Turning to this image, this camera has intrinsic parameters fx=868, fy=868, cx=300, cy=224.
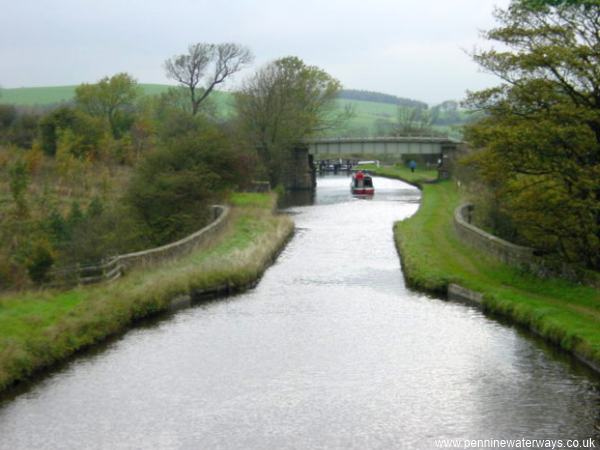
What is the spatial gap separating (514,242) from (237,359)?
20232 mm

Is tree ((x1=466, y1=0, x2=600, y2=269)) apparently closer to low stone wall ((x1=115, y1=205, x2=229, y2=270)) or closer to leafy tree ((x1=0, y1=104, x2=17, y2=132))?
low stone wall ((x1=115, y1=205, x2=229, y2=270))

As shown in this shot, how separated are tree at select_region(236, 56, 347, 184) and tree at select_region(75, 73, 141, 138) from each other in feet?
67.6

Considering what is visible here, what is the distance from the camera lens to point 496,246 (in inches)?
1565

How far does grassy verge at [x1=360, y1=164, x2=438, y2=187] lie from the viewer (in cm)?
10725

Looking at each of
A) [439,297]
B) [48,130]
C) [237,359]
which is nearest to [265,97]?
[48,130]

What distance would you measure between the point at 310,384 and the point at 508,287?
13907 millimetres

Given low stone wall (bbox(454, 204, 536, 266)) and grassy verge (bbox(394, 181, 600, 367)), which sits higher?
low stone wall (bbox(454, 204, 536, 266))

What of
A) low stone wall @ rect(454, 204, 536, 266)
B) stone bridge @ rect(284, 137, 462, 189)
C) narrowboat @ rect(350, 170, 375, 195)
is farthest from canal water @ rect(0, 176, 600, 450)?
stone bridge @ rect(284, 137, 462, 189)

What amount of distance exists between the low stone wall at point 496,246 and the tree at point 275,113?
4090 cm

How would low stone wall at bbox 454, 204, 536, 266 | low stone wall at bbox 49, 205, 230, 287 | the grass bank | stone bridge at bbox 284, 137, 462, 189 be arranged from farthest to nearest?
stone bridge at bbox 284, 137, 462, 189 < low stone wall at bbox 454, 204, 536, 266 < low stone wall at bbox 49, 205, 230, 287 < the grass bank

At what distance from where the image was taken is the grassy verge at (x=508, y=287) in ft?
90.1

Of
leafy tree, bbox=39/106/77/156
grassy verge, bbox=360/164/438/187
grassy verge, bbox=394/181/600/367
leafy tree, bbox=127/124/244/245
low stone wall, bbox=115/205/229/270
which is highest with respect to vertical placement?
leafy tree, bbox=39/106/77/156

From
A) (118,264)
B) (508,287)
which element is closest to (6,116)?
(118,264)

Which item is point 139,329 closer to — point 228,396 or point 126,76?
point 228,396
